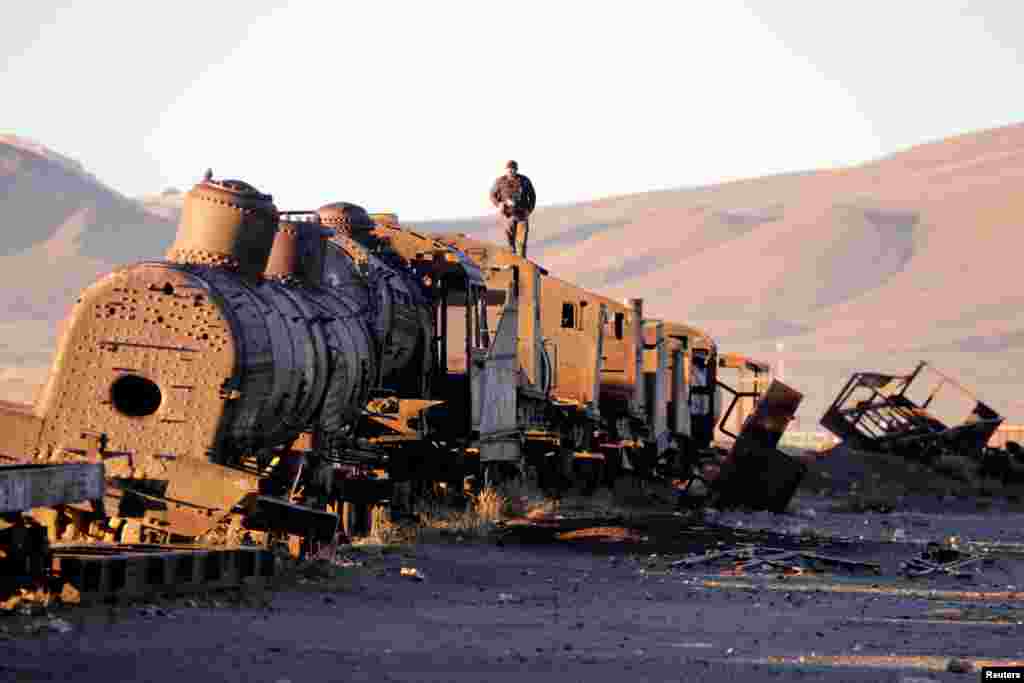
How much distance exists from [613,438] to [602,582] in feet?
52.4

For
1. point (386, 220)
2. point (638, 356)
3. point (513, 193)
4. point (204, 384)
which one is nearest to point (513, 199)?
point (513, 193)

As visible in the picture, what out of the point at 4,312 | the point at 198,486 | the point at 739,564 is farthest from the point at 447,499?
the point at 4,312

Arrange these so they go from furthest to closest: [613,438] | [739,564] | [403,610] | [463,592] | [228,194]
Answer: [613,438] < [739,564] < [228,194] < [463,592] < [403,610]

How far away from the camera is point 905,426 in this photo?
144ft

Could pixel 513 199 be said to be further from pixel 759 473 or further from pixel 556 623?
pixel 556 623

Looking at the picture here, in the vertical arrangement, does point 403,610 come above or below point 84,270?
below

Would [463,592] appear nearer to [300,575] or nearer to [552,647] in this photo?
[300,575]

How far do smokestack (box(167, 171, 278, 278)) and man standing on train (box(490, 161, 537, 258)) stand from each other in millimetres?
11690

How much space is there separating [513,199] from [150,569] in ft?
55.6

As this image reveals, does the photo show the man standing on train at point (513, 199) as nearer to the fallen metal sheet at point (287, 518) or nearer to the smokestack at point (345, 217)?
the smokestack at point (345, 217)

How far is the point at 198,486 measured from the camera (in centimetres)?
1480

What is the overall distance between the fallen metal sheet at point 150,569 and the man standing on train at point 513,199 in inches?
594

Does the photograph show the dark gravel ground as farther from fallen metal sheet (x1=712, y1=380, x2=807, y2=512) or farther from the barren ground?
fallen metal sheet (x1=712, y1=380, x2=807, y2=512)

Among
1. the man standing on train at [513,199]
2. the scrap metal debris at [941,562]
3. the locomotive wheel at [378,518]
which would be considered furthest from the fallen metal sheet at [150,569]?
the man standing on train at [513,199]
